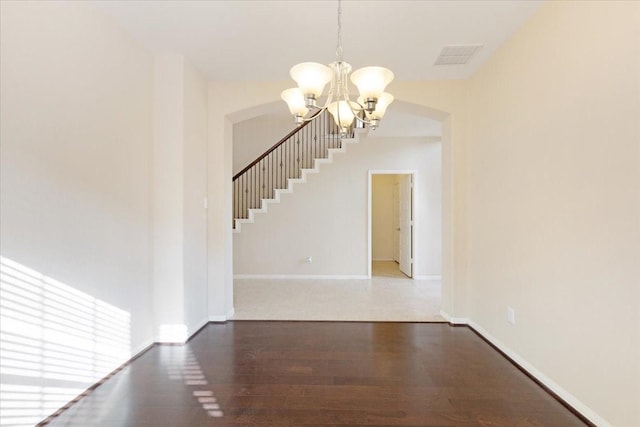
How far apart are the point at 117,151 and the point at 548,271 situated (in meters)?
3.66

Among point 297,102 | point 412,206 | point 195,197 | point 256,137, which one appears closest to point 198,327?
point 195,197

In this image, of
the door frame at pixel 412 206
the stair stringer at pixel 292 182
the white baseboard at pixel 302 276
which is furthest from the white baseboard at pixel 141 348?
the door frame at pixel 412 206

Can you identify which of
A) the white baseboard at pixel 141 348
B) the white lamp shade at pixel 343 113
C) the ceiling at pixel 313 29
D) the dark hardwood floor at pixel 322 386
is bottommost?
the dark hardwood floor at pixel 322 386

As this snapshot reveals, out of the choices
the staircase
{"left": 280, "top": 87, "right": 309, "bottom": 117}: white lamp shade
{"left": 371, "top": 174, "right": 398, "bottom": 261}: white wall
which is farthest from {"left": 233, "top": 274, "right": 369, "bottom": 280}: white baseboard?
{"left": 280, "top": 87, "right": 309, "bottom": 117}: white lamp shade

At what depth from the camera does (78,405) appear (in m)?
2.19

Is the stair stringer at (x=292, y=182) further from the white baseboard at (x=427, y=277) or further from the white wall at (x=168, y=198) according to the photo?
the white wall at (x=168, y=198)

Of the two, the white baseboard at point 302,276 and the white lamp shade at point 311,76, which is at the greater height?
the white lamp shade at point 311,76

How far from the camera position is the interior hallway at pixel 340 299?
4.14 m

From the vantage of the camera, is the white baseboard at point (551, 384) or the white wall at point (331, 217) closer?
the white baseboard at point (551, 384)

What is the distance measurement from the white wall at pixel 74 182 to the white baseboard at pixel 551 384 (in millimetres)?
3478

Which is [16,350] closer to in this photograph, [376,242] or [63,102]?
[63,102]

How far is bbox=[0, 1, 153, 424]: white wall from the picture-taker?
1829 millimetres

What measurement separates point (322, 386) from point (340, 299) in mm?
2528

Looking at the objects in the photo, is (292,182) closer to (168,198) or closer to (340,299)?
(340,299)
